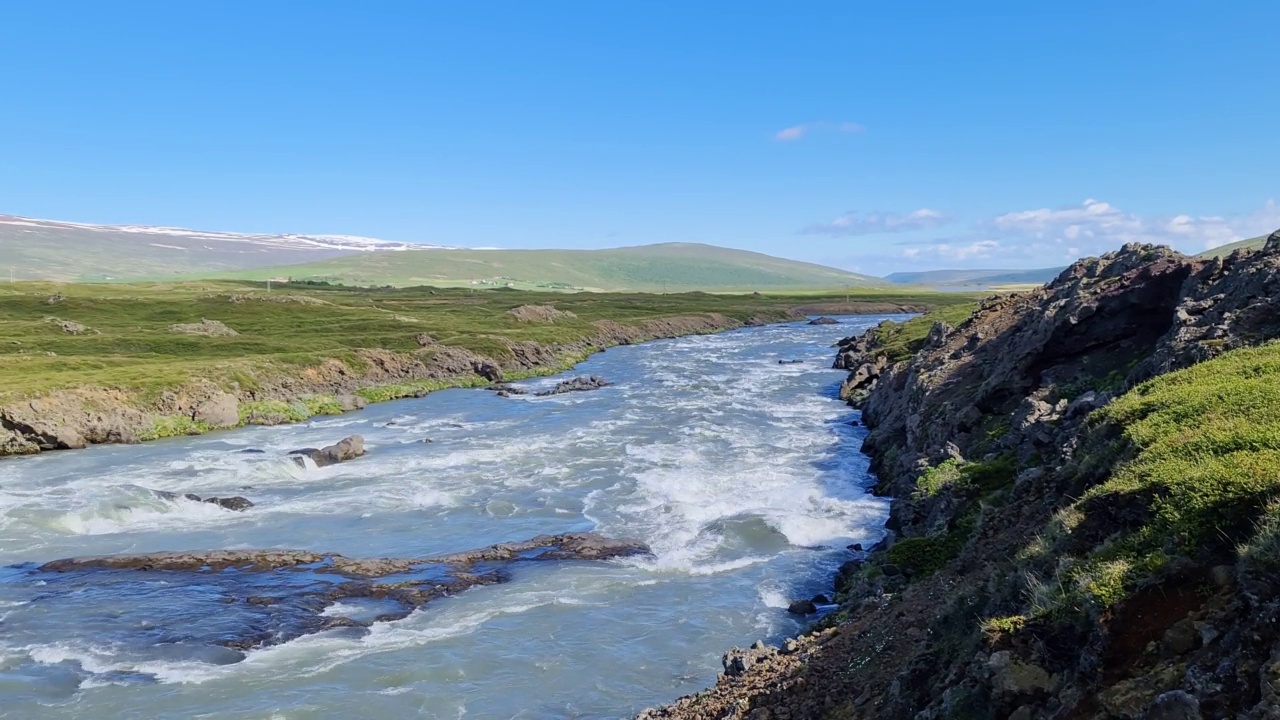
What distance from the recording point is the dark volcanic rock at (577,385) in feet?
232

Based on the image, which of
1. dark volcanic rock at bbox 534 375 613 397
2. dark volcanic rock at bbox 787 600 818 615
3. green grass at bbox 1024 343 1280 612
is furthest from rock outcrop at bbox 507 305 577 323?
green grass at bbox 1024 343 1280 612

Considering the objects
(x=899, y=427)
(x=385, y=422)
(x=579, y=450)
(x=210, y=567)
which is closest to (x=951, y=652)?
(x=210, y=567)

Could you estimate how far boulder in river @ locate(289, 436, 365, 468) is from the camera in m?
43.2

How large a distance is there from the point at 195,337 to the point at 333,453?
174 feet

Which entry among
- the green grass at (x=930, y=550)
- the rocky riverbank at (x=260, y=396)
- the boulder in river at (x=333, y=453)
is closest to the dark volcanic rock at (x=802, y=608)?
the green grass at (x=930, y=550)

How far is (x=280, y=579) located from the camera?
25734mm

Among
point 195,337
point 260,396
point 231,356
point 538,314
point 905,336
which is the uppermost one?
point 905,336

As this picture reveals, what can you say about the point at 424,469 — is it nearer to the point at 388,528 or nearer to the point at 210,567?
the point at 388,528

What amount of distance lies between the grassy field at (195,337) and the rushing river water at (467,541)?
13.2 meters

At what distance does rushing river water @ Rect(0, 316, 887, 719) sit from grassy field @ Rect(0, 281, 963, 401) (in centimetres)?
1321

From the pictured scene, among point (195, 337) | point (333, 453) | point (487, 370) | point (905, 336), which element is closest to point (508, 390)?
point (487, 370)

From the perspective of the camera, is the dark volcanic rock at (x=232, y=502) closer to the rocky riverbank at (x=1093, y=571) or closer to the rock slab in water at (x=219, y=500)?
the rock slab in water at (x=219, y=500)

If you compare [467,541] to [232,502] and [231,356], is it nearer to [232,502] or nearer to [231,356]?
[232,502]

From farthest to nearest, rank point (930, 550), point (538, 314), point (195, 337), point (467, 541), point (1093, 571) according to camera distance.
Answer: point (538, 314) < point (195, 337) < point (467, 541) < point (930, 550) < point (1093, 571)
